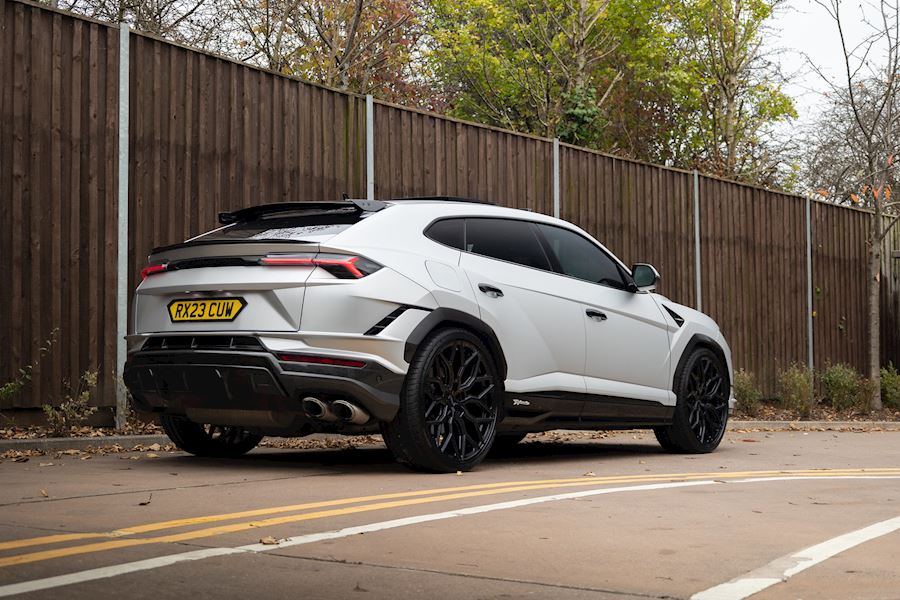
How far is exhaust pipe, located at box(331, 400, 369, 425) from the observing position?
23.8ft

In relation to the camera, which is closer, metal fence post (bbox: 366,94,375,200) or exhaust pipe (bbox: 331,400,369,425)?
exhaust pipe (bbox: 331,400,369,425)

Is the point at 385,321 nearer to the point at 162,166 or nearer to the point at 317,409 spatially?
the point at 317,409

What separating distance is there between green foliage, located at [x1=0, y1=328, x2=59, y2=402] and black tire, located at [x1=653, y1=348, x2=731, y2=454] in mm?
4927

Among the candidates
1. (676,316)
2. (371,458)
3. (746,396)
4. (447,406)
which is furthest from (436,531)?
(746,396)

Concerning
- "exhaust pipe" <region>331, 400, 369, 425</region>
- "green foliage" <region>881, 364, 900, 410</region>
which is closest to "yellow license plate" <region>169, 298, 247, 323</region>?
"exhaust pipe" <region>331, 400, 369, 425</region>

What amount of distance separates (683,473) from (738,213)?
1101 centimetres

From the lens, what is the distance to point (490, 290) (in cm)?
815

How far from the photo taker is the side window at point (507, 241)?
8.45 m

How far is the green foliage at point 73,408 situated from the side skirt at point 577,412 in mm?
3417

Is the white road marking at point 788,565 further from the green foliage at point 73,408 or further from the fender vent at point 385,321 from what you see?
the green foliage at point 73,408

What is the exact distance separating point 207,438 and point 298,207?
6.20ft

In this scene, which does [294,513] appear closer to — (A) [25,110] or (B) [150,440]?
(B) [150,440]

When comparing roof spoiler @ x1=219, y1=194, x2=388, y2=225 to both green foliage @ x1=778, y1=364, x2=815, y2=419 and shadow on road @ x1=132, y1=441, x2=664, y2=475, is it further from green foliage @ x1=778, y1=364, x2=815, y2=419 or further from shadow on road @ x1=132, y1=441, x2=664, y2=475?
green foliage @ x1=778, y1=364, x2=815, y2=419

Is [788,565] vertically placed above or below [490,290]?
below
